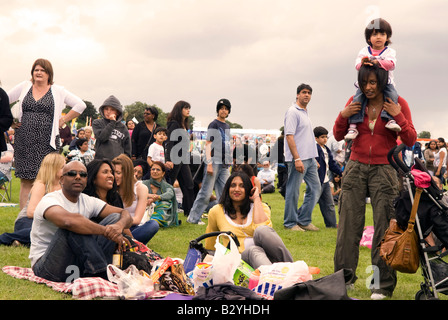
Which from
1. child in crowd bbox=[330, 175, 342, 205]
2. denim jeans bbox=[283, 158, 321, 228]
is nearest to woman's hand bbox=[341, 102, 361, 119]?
denim jeans bbox=[283, 158, 321, 228]

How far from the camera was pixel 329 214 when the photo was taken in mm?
10594

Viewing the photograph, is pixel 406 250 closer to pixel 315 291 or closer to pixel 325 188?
pixel 315 291

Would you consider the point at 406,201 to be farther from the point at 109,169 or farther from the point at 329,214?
the point at 329,214

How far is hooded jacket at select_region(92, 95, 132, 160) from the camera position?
9.28 m


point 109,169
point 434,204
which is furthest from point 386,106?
point 109,169

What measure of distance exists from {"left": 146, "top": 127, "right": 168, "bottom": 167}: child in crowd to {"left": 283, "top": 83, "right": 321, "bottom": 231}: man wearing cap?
8.21ft

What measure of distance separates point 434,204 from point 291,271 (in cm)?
132

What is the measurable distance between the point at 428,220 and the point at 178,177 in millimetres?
6753

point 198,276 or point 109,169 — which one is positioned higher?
point 109,169

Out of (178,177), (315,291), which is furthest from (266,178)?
(315,291)

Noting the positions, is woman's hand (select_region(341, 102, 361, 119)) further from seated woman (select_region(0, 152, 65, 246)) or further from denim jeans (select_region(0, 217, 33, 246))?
denim jeans (select_region(0, 217, 33, 246))

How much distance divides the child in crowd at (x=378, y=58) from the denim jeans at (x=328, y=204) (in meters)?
4.94
